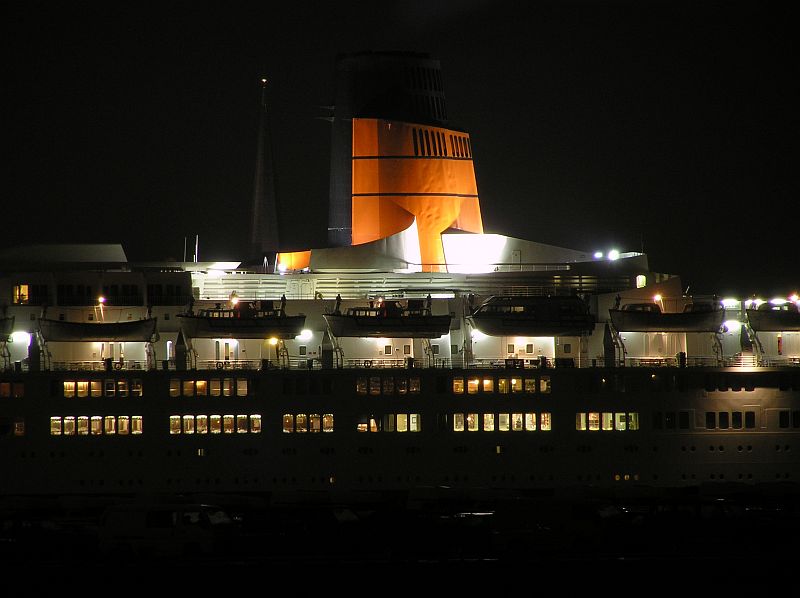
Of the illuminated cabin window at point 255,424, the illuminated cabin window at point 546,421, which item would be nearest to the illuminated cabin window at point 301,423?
the illuminated cabin window at point 255,424

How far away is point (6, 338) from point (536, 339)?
17664 mm

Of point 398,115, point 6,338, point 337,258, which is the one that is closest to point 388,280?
point 337,258

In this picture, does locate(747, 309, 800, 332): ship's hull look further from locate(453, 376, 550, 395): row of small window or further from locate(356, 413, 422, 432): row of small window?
locate(356, 413, 422, 432): row of small window

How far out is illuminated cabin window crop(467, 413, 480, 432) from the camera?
66750 mm

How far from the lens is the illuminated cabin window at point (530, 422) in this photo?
66.8 metres

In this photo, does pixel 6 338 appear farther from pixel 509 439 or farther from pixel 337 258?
pixel 509 439

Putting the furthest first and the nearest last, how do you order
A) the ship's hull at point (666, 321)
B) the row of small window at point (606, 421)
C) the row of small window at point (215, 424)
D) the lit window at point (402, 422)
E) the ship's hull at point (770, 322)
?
1. the ship's hull at point (770, 322)
2. the ship's hull at point (666, 321)
3. the row of small window at point (606, 421)
4. the lit window at point (402, 422)
5. the row of small window at point (215, 424)

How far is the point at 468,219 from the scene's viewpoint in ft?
252

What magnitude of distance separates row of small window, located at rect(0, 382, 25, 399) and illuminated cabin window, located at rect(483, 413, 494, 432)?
1488 centimetres

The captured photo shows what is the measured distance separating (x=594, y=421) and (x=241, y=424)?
11.4 metres

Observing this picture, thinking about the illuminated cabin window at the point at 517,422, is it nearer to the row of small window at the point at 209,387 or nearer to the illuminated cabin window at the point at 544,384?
the illuminated cabin window at the point at 544,384

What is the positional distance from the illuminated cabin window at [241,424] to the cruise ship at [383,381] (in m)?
0.07

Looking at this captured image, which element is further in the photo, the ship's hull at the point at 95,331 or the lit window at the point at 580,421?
the ship's hull at the point at 95,331

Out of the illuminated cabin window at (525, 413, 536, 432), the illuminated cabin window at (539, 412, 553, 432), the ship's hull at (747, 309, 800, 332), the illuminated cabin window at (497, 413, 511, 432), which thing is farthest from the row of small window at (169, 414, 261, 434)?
the ship's hull at (747, 309, 800, 332)
